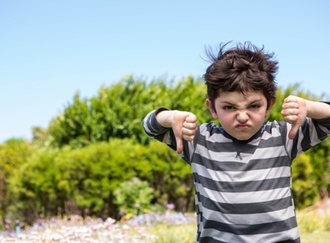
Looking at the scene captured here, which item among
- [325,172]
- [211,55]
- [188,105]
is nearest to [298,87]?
[325,172]

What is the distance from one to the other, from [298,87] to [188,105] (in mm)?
3188

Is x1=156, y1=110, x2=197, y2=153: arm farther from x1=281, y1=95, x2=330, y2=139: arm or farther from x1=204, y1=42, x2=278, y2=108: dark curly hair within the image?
x1=281, y1=95, x2=330, y2=139: arm

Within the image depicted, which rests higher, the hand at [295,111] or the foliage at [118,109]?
the foliage at [118,109]

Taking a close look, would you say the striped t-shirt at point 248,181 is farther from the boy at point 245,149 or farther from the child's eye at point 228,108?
the child's eye at point 228,108

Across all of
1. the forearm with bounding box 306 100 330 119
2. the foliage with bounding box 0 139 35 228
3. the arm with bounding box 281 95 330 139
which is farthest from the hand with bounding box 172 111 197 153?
the foliage with bounding box 0 139 35 228

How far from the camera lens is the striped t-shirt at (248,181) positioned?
2240 mm

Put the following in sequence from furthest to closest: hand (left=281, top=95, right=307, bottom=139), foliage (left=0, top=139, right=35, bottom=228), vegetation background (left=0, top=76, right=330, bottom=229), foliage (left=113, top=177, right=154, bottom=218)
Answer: foliage (left=0, top=139, right=35, bottom=228), vegetation background (left=0, top=76, right=330, bottom=229), foliage (left=113, top=177, right=154, bottom=218), hand (left=281, top=95, right=307, bottom=139)

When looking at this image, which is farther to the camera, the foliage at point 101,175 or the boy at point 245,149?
the foliage at point 101,175

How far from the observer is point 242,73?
91.7 inches

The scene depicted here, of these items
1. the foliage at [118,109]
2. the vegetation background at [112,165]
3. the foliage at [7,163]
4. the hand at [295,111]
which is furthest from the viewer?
the foliage at [7,163]

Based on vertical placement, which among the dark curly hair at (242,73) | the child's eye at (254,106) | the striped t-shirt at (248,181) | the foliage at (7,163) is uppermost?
the foliage at (7,163)

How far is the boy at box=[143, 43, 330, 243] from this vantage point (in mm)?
2242

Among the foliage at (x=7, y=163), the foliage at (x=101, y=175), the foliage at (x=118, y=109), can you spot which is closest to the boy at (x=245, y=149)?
the foliage at (x=101, y=175)

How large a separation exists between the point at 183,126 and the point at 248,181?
0.39 m
